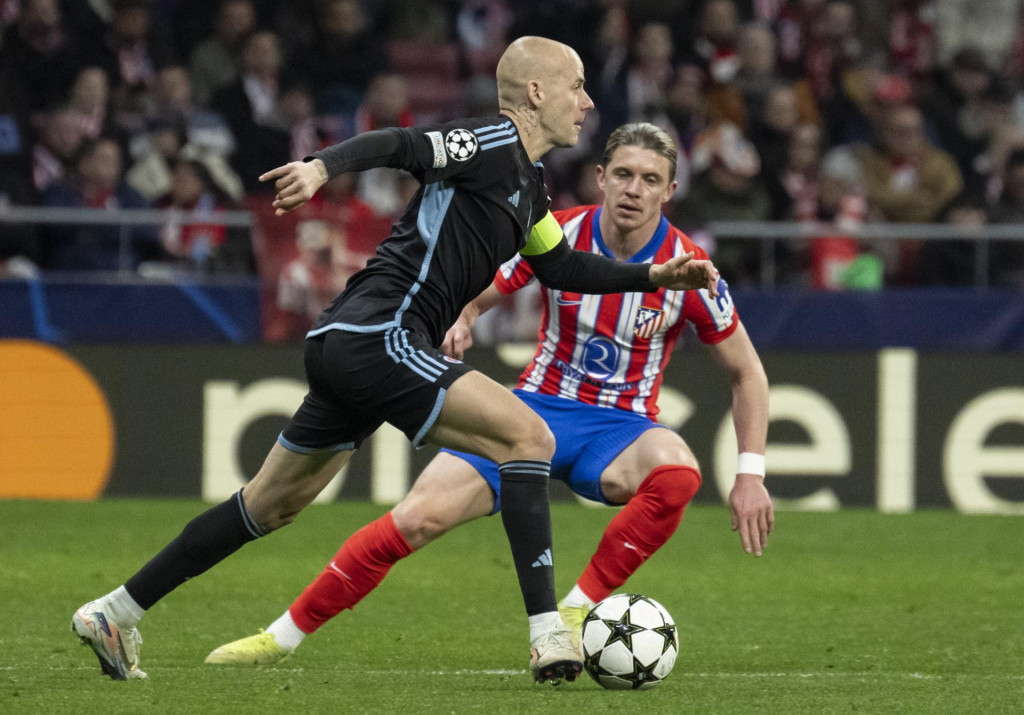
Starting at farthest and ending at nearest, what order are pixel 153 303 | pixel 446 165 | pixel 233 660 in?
pixel 153 303
pixel 233 660
pixel 446 165

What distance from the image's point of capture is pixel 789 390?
10.2m

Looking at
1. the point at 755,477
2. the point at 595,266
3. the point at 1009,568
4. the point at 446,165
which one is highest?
the point at 446,165

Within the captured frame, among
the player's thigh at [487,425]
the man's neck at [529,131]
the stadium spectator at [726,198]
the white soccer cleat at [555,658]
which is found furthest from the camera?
the stadium spectator at [726,198]

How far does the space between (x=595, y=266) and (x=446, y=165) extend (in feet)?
2.33

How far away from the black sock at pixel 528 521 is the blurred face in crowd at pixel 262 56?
866 centimetres

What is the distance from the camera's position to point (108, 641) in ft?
15.0

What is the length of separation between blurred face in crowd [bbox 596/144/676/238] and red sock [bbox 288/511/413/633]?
1.39 meters

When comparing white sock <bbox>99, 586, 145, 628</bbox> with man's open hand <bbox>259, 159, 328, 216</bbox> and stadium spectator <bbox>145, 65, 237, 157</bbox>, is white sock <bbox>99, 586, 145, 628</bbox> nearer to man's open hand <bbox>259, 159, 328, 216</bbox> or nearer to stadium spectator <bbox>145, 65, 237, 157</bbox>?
man's open hand <bbox>259, 159, 328, 216</bbox>

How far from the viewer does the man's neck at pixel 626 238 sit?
5.71 m

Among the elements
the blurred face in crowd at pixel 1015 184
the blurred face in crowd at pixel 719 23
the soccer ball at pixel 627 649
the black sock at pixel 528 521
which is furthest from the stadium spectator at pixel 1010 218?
the black sock at pixel 528 521

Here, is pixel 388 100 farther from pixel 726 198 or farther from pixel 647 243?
pixel 647 243

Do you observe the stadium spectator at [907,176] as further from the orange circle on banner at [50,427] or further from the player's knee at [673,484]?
the player's knee at [673,484]

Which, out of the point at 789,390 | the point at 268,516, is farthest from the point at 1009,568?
the point at 268,516

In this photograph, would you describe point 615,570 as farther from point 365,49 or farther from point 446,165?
point 365,49
